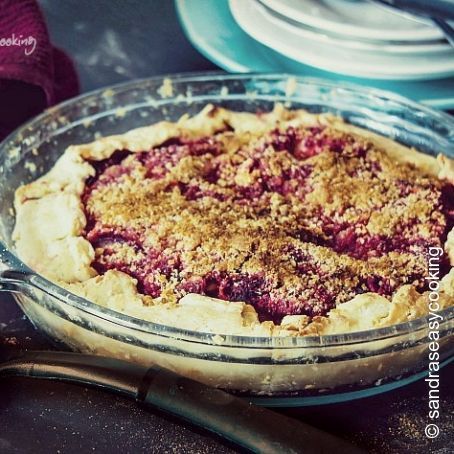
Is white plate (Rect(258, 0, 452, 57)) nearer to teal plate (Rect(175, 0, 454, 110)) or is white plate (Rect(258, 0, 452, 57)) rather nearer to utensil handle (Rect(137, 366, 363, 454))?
teal plate (Rect(175, 0, 454, 110))

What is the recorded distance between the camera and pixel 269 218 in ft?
3.34

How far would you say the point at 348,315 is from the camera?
0.88m

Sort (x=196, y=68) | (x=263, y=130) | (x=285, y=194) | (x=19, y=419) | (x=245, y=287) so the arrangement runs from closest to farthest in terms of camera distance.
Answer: (x=19, y=419) < (x=245, y=287) < (x=285, y=194) < (x=263, y=130) < (x=196, y=68)

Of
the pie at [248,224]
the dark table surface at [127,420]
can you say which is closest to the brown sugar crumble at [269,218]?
the pie at [248,224]

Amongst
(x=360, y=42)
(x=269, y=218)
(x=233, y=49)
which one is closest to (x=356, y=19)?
(x=360, y=42)

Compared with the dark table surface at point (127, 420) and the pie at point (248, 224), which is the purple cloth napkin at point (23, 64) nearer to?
the pie at point (248, 224)

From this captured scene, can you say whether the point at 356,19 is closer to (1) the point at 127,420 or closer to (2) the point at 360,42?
(2) the point at 360,42

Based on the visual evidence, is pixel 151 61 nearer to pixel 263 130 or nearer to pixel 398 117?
pixel 263 130

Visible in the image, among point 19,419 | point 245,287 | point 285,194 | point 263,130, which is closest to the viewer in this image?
point 19,419

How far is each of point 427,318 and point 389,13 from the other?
660 millimetres

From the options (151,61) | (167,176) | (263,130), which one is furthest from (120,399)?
(151,61)

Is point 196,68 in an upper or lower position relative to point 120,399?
upper

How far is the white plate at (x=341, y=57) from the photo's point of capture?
1.26 meters

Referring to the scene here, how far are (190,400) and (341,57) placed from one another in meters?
0.71
